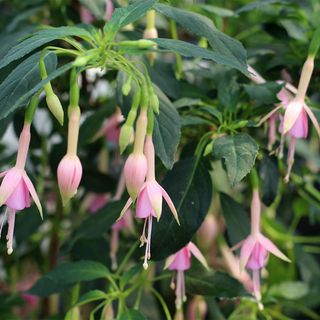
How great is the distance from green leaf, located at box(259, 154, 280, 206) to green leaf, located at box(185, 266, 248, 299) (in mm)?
101

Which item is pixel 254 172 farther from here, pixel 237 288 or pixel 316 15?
pixel 316 15

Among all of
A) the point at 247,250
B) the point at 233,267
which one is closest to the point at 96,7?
the point at 247,250

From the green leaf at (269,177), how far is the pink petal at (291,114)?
0.34 ft

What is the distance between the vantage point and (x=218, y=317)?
3.31 feet

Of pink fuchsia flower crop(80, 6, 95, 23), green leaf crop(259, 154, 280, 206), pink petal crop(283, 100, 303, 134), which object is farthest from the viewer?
pink fuchsia flower crop(80, 6, 95, 23)

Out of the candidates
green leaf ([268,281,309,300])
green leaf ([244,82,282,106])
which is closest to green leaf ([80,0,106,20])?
green leaf ([244,82,282,106])

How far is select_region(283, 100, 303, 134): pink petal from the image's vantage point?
0.68m

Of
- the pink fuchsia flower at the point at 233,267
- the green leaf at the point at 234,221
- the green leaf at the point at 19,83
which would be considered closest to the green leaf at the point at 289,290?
the pink fuchsia flower at the point at 233,267

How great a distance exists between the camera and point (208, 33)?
0.65 meters

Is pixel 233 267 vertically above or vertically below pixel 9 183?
below

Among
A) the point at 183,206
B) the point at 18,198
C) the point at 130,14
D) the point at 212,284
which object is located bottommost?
the point at 212,284

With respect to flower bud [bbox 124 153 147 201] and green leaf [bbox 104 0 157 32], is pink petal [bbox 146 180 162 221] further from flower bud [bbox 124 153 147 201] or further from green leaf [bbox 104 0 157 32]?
green leaf [bbox 104 0 157 32]

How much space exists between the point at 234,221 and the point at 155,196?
0.28 metres

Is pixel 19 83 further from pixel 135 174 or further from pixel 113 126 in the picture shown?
pixel 113 126
